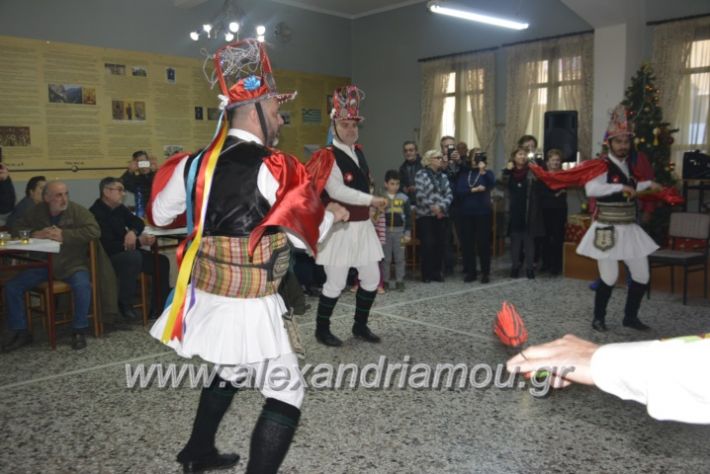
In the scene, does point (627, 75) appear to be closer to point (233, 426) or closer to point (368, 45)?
point (368, 45)

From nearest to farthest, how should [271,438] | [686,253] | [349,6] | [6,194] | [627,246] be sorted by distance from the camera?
[271,438], [627,246], [686,253], [6,194], [349,6]

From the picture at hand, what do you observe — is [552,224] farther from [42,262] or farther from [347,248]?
[42,262]

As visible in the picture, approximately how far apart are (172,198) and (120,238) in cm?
325

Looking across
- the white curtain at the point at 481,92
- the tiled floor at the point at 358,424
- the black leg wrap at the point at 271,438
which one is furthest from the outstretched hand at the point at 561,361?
the white curtain at the point at 481,92

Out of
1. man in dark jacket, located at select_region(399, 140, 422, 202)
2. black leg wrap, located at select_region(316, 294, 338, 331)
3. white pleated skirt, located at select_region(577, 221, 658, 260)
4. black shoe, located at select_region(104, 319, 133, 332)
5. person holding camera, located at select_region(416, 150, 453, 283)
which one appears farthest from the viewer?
man in dark jacket, located at select_region(399, 140, 422, 202)

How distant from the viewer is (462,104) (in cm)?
1113

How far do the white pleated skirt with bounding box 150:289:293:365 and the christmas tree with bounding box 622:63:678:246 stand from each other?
6566 mm

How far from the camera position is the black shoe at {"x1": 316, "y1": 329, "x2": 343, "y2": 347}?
4.70 m

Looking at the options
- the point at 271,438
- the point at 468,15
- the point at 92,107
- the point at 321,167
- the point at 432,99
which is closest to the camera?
the point at 271,438

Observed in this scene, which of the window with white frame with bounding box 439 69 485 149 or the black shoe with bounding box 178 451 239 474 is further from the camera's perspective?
the window with white frame with bounding box 439 69 485 149

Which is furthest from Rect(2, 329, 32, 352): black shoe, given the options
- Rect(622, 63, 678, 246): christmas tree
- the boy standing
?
Rect(622, 63, 678, 246): christmas tree

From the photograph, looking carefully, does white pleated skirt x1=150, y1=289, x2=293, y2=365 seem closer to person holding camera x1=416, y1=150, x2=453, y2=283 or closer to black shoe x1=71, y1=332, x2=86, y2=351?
black shoe x1=71, y1=332, x2=86, y2=351

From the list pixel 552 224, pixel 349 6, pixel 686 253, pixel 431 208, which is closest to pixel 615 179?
pixel 686 253

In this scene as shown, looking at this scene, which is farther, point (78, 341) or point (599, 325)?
point (599, 325)
